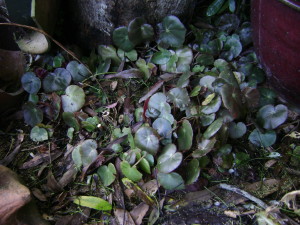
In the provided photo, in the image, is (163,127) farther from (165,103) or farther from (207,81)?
(207,81)

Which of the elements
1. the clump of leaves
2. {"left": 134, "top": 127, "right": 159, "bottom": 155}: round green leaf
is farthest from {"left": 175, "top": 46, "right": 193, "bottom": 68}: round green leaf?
{"left": 134, "top": 127, "right": 159, "bottom": 155}: round green leaf

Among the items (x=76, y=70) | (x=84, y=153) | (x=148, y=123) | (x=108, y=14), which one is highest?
(x=108, y=14)

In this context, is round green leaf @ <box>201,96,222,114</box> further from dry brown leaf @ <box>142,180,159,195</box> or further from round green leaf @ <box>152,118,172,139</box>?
Result: dry brown leaf @ <box>142,180,159,195</box>

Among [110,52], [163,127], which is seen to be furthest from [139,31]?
[163,127]

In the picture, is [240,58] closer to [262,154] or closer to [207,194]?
[262,154]

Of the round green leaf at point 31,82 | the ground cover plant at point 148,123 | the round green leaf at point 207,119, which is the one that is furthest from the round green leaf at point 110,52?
the round green leaf at point 207,119
